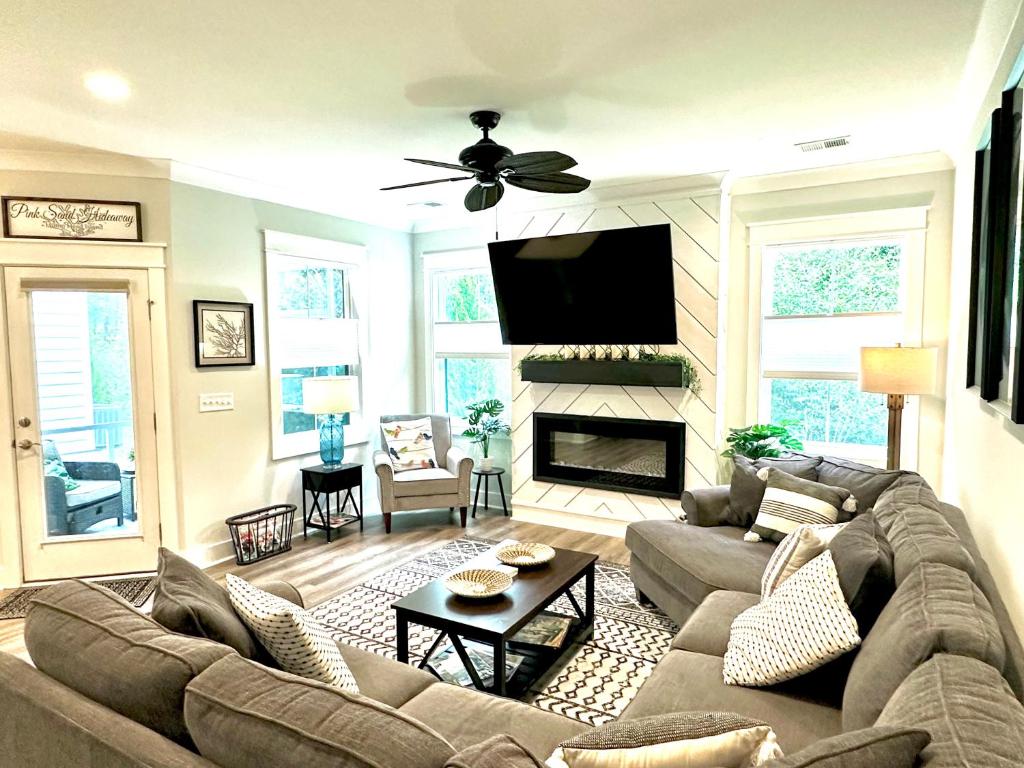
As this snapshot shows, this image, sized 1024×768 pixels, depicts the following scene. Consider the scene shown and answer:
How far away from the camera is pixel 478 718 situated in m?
1.68

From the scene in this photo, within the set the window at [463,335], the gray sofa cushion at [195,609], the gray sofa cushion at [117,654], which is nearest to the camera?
the gray sofa cushion at [117,654]

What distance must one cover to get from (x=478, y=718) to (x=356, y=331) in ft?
13.7

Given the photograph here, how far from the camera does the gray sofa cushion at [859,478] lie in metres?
2.93

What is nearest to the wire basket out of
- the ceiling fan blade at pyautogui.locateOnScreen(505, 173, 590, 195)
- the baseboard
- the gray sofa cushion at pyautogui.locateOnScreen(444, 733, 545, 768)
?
the baseboard

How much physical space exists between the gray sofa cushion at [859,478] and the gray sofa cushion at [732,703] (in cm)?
144

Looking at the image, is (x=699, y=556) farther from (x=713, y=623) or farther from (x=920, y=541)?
(x=920, y=541)

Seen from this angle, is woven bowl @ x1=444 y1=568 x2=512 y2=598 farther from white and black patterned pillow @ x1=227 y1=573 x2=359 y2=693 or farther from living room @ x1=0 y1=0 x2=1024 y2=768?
white and black patterned pillow @ x1=227 y1=573 x2=359 y2=693

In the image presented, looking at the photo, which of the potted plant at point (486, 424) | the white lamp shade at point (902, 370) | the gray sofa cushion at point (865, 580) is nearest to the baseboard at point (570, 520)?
the potted plant at point (486, 424)

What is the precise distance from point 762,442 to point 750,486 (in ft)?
3.06

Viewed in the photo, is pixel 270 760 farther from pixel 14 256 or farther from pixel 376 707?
pixel 14 256

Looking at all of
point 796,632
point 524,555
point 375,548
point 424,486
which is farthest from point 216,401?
point 796,632

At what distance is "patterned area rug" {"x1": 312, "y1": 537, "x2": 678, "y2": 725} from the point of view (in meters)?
2.57

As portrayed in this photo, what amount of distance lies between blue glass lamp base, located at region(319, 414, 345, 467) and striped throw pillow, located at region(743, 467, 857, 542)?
10.3 ft

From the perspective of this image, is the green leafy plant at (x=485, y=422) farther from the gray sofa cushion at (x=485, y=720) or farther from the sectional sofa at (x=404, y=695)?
the gray sofa cushion at (x=485, y=720)
